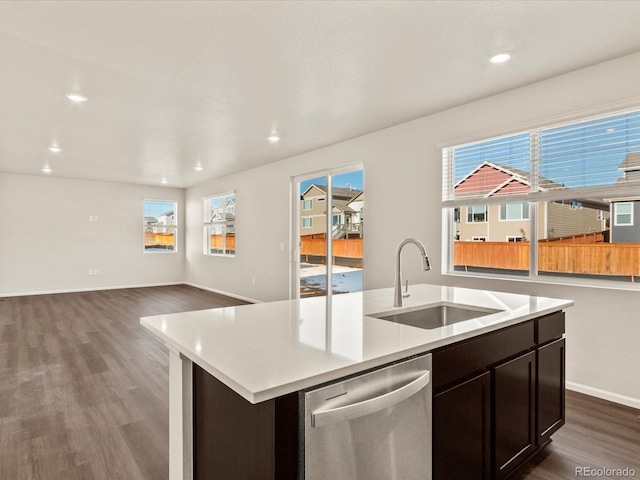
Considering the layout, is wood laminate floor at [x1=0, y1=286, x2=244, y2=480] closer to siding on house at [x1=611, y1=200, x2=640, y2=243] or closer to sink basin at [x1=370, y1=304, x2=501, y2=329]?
sink basin at [x1=370, y1=304, x2=501, y2=329]

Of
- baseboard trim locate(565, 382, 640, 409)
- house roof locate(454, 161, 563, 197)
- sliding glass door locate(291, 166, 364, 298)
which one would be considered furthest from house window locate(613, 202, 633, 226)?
sliding glass door locate(291, 166, 364, 298)

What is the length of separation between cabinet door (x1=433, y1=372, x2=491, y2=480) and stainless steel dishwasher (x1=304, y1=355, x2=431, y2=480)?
83 mm

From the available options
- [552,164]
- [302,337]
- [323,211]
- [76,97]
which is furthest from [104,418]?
[552,164]

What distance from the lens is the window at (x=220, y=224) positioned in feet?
25.1

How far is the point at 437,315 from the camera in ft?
7.32

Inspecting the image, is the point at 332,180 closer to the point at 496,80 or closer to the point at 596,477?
the point at 496,80

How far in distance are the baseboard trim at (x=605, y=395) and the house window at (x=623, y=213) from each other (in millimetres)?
1258

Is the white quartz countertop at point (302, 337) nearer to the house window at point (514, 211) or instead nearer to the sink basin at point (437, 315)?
the sink basin at point (437, 315)

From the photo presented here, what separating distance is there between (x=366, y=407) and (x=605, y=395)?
2711mm

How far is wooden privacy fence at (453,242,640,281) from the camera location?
2.76 metres

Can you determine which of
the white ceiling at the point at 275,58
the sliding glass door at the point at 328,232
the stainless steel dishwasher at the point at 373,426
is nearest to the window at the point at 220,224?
the sliding glass door at the point at 328,232

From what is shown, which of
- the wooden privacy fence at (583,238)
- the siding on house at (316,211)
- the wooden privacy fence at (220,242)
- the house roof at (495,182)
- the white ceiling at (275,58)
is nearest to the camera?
the white ceiling at (275,58)

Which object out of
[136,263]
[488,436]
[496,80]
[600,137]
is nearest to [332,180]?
[496,80]

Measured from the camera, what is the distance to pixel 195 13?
213cm
